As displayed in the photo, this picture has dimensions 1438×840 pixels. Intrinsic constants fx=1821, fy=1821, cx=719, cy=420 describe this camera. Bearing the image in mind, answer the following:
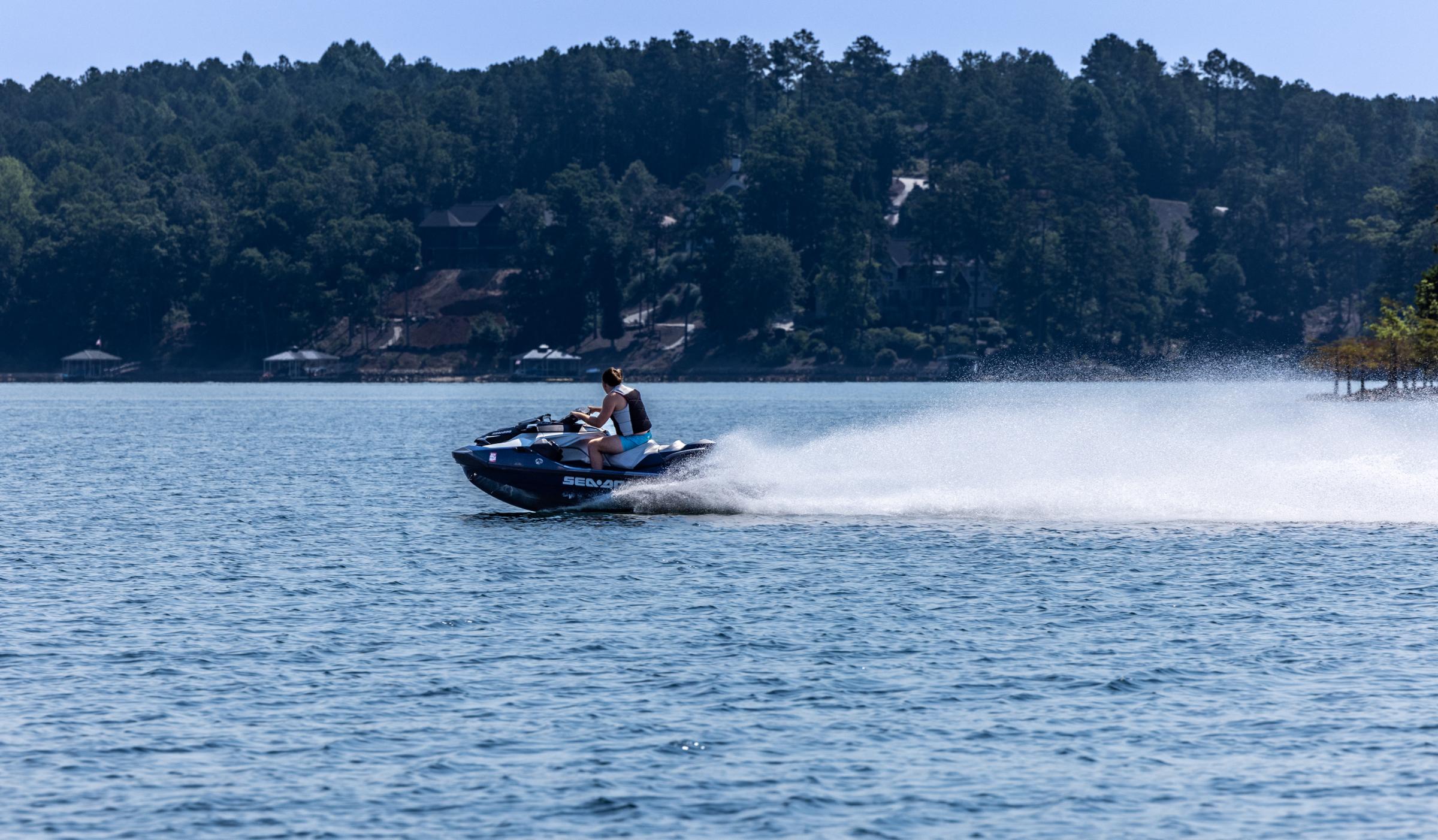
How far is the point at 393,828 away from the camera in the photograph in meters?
14.8

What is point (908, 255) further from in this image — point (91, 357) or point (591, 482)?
point (591, 482)

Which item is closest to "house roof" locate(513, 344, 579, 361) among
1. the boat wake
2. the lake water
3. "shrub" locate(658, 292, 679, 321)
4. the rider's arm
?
"shrub" locate(658, 292, 679, 321)

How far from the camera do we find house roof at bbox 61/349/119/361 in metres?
192

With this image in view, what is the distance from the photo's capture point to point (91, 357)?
192500 mm

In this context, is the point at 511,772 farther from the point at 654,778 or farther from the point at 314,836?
the point at 314,836

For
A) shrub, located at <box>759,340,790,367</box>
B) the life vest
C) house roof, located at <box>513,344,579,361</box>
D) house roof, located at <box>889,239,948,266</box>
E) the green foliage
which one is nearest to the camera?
the life vest

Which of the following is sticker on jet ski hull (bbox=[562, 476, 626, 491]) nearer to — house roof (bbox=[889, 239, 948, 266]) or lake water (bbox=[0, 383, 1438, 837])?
lake water (bbox=[0, 383, 1438, 837])

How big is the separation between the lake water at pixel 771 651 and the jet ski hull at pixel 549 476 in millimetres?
726

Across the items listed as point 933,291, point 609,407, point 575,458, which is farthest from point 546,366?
point 609,407

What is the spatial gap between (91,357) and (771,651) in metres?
183

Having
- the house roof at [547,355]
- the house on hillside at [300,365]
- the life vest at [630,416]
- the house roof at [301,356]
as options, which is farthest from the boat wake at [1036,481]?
the house on hillside at [300,365]

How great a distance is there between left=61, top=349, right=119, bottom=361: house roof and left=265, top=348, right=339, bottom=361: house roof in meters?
18.4

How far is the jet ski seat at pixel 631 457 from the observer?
1346 inches

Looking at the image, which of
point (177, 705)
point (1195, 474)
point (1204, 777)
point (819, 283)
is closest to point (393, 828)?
point (177, 705)
